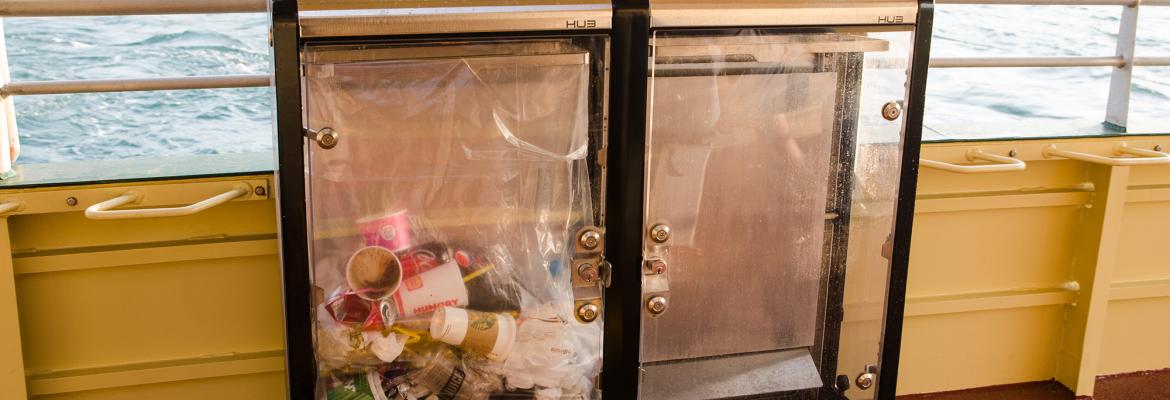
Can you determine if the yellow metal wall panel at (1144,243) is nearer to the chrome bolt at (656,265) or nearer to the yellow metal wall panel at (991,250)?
the yellow metal wall panel at (991,250)

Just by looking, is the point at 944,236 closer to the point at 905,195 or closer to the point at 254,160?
the point at 905,195

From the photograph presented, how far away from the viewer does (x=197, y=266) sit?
2104 mm

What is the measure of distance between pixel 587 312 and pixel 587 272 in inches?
3.2

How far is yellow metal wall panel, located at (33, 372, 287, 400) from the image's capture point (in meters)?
2.12

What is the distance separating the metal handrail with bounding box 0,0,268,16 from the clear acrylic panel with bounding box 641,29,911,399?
2.93ft

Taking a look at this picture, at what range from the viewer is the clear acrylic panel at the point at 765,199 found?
1804 millimetres

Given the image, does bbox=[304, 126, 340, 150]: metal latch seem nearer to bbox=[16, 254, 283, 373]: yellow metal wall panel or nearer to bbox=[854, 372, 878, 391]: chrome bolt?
bbox=[16, 254, 283, 373]: yellow metal wall panel

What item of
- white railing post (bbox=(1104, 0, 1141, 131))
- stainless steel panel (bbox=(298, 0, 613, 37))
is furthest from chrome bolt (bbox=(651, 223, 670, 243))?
white railing post (bbox=(1104, 0, 1141, 131))

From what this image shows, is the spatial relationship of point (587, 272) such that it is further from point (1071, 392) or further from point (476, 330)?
point (1071, 392)

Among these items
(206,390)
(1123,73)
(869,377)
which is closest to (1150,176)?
(1123,73)

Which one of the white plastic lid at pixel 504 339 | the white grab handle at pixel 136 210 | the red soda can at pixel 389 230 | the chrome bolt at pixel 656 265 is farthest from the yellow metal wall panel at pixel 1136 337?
the white grab handle at pixel 136 210

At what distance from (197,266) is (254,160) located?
262mm

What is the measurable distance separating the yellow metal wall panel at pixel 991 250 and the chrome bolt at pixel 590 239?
3.76 feet

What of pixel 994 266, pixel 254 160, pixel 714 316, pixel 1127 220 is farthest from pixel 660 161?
pixel 1127 220
